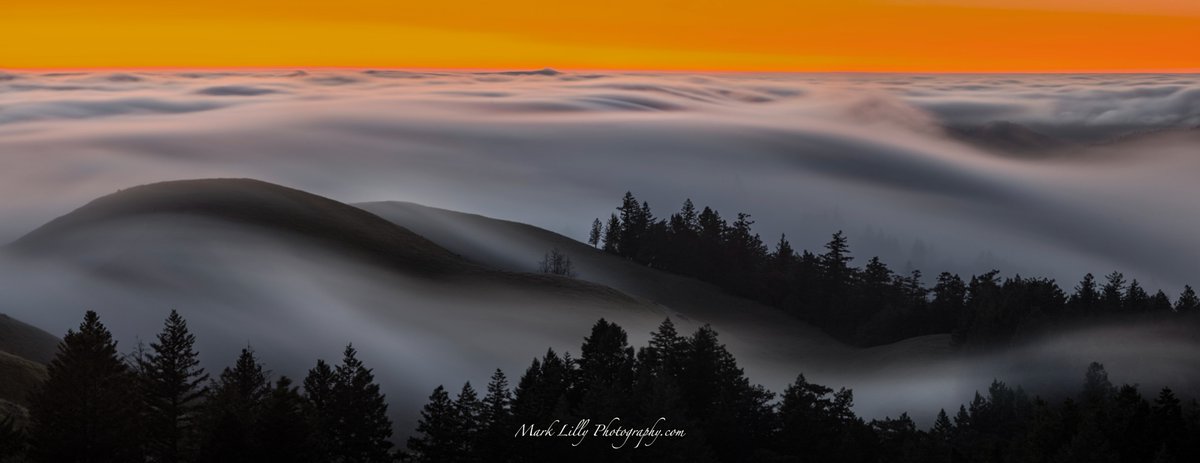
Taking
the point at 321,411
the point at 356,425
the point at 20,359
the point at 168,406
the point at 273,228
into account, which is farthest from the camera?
the point at 273,228

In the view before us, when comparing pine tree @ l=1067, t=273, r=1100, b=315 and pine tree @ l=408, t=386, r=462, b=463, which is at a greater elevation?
pine tree @ l=1067, t=273, r=1100, b=315

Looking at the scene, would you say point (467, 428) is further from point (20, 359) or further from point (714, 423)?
point (20, 359)

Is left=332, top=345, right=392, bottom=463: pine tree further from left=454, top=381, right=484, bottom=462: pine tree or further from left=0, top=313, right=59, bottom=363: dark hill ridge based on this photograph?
left=0, top=313, right=59, bottom=363: dark hill ridge

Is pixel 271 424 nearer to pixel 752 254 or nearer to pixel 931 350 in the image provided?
pixel 931 350

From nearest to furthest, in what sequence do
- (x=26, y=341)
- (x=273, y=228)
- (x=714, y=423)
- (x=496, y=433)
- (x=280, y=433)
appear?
(x=280, y=433) → (x=496, y=433) → (x=714, y=423) → (x=26, y=341) → (x=273, y=228)

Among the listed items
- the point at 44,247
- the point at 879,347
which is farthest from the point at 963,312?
the point at 44,247

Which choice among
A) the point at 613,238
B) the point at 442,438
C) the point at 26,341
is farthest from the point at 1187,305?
the point at 26,341

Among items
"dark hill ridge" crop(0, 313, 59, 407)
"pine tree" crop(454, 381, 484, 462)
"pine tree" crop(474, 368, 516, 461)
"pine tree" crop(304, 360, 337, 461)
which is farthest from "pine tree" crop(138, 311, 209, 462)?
"pine tree" crop(474, 368, 516, 461)
